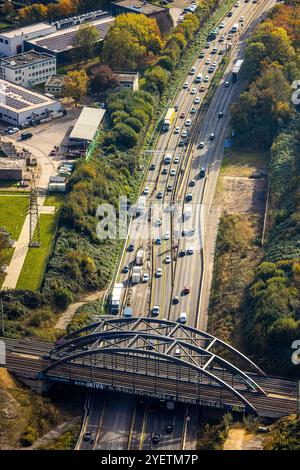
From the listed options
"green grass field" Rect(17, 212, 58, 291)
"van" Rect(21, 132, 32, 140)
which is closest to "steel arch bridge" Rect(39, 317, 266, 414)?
"green grass field" Rect(17, 212, 58, 291)

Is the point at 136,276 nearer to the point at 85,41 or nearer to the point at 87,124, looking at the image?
the point at 87,124

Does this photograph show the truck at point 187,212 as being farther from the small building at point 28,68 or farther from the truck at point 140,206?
the small building at point 28,68

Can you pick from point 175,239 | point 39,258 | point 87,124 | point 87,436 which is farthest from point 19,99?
point 87,436

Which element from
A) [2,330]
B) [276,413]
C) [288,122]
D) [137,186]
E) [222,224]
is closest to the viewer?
[276,413]

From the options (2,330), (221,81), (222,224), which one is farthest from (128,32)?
(2,330)

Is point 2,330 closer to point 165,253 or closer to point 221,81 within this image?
point 165,253
